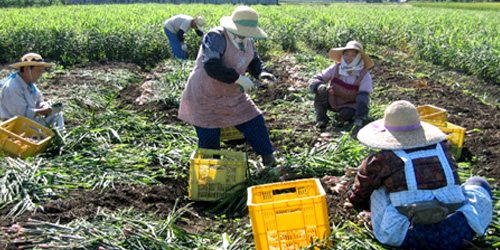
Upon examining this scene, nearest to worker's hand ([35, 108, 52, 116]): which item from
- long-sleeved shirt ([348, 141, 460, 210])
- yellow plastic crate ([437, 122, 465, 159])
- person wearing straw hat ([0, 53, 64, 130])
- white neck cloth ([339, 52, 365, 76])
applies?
person wearing straw hat ([0, 53, 64, 130])

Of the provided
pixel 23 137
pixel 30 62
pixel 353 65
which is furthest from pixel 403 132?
pixel 30 62

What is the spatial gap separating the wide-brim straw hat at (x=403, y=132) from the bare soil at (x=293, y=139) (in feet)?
2.37

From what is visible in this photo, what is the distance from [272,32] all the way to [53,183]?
29.5 feet

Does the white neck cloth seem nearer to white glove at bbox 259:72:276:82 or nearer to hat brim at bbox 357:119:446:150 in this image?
white glove at bbox 259:72:276:82

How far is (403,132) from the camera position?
107 inches

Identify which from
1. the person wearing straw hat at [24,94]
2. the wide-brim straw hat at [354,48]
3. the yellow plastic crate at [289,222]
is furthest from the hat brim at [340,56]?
the person wearing straw hat at [24,94]

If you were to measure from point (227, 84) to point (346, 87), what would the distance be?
1881 mm

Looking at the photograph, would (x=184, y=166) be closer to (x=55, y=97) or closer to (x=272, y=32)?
(x=55, y=97)

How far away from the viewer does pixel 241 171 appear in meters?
3.70

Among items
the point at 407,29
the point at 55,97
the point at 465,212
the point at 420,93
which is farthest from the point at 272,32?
the point at 465,212

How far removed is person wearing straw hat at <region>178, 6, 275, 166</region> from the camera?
3.67m

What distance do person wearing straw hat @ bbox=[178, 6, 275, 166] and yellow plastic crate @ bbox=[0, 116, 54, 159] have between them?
140 centimetres

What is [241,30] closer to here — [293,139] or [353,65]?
[293,139]

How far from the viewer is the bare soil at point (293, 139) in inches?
132
